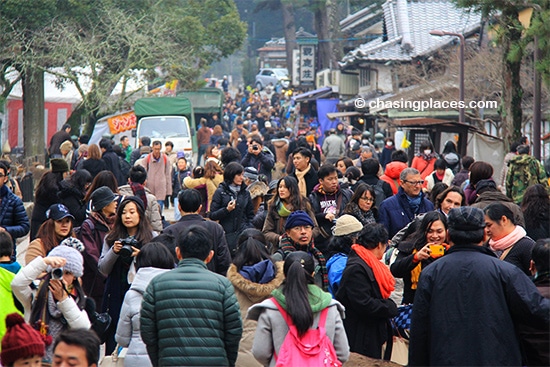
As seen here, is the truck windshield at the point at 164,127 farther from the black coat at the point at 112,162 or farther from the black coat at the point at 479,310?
the black coat at the point at 479,310

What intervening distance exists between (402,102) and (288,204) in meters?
23.2

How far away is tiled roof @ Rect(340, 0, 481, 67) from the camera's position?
3578 centimetres

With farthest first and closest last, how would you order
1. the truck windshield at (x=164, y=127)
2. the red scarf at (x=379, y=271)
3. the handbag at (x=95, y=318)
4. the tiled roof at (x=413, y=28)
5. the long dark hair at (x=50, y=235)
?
1. the tiled roof at (x=413, y=28)
2. the truck windshield at (x=164, y=127)
3. the long dark hair at (x=50, y=235)
4. the red scarf at (x=379, y=271)
5. the handbag at (x=95, y=318)

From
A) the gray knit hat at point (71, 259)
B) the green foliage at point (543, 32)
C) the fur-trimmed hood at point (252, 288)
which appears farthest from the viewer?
the green foliage at point (543, 32)

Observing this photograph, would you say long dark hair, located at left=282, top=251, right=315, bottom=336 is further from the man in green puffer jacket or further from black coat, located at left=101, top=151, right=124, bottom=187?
black coat, located at left=101, top=151, right=124, bottom=187

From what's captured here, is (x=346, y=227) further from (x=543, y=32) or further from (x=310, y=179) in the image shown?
(x=543, y=32)

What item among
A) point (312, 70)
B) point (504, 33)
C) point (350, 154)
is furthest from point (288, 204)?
point (312, 70)

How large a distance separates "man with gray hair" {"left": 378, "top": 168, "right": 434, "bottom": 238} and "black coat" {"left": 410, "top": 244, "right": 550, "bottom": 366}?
14.0ft

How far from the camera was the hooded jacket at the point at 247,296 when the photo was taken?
6172 millimetres

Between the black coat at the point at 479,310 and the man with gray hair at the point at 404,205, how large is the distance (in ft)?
14.0

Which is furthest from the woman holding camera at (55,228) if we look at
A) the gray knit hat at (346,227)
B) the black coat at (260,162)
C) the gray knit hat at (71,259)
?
the black coat at (260,162)

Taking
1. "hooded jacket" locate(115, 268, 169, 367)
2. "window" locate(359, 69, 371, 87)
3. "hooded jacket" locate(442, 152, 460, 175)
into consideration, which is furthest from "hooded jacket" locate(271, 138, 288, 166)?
"window" locate(359, 69, 371, 87)

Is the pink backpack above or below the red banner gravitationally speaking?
below

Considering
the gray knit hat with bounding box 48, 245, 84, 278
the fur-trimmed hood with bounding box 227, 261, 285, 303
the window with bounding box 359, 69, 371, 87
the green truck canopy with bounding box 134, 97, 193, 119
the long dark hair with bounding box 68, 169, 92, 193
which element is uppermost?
the window with bounding box 359, 69, 371, 87
